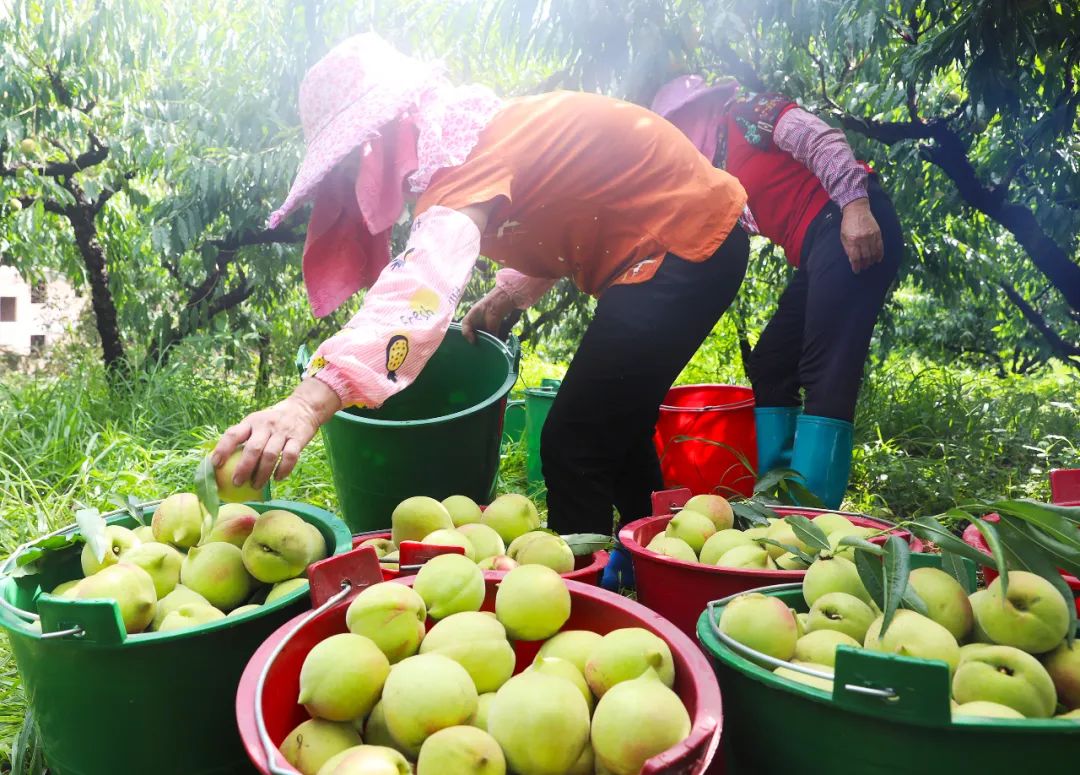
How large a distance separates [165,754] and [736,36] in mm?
2638

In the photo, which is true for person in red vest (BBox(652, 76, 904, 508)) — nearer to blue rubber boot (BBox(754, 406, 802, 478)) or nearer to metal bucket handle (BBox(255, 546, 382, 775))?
Result: blue rubber boot (BBox(754, 406, 802, 478))

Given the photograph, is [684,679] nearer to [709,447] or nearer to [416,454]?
[416,454]

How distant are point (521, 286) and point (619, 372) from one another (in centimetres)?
60

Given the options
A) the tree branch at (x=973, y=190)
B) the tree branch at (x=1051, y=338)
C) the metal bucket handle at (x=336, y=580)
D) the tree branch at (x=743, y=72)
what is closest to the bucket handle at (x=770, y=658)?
the metal bucket handle at (x=336, y=580)

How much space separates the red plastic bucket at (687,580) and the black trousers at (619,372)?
1.20 ft

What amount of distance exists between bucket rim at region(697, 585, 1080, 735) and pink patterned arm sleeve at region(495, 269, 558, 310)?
137cm

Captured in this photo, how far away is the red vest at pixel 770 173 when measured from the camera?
7.78 ft

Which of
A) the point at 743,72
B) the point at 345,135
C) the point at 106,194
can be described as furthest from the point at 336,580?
the point at 106,194

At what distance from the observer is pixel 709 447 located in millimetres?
2799

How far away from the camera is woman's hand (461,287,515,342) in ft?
7.73

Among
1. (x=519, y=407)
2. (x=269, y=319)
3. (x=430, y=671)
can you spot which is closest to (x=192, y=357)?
(x=269, y=319)

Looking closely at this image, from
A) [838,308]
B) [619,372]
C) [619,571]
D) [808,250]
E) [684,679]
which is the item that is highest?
[808,250]

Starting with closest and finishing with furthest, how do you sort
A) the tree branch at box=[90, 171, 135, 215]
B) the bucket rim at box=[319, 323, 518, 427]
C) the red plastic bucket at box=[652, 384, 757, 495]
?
the bucket rim at box=[319, 323, 518, 427], the red plastic bucket at box=[652, 384, 757, 495], the tree branch at box=[90, 171, 135, 215]

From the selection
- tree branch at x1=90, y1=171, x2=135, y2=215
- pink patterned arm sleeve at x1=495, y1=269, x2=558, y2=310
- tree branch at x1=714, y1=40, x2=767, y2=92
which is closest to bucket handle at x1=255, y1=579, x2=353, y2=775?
pink patterned arm sleeve at x1=495, y1=269, x2=558, y2=310
